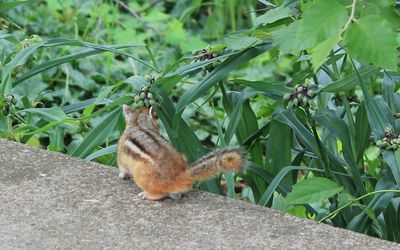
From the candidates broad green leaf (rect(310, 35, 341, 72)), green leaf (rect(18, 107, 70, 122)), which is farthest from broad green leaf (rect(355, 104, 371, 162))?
broad green leaf (rect(310, 35, 341, 72))

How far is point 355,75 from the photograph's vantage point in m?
3.17

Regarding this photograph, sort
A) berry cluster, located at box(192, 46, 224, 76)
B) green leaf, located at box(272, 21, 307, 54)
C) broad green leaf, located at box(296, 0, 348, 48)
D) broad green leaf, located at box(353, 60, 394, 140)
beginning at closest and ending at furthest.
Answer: broad green leaf, located at box(296, 0, 348, 48) < green leaf, located at box(272, 21, 307, 54) < broad green leaf, located at box(353, 60, 394, 140) < berry cluster, located at box(192, 46, 224, 76)

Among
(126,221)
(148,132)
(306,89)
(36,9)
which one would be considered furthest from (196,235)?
(36,9)

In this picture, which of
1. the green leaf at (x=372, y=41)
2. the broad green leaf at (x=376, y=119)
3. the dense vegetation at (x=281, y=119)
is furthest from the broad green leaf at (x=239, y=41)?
the green leaf at (x=372, y=41)

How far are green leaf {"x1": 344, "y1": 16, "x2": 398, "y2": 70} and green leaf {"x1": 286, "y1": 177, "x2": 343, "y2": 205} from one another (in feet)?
2.60

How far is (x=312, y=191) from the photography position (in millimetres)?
2869

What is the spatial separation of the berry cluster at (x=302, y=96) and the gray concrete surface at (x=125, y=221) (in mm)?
416

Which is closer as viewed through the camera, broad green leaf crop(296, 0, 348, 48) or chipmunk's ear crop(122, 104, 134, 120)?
broad green leaf crop(296, 0, 348, 48)

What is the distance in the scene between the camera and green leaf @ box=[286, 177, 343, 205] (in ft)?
9.25

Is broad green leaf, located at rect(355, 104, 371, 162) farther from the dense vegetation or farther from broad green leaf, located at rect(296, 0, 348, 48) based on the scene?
broad green leaf, located at rect(296, 0, 348, 48)

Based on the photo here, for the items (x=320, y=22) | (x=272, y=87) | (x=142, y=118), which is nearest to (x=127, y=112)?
(x=142, y=118)

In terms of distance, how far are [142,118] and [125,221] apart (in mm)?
478

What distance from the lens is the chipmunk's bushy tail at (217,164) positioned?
280 cm

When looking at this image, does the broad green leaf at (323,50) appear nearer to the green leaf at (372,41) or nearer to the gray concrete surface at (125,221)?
the green leaf at (372,41)
